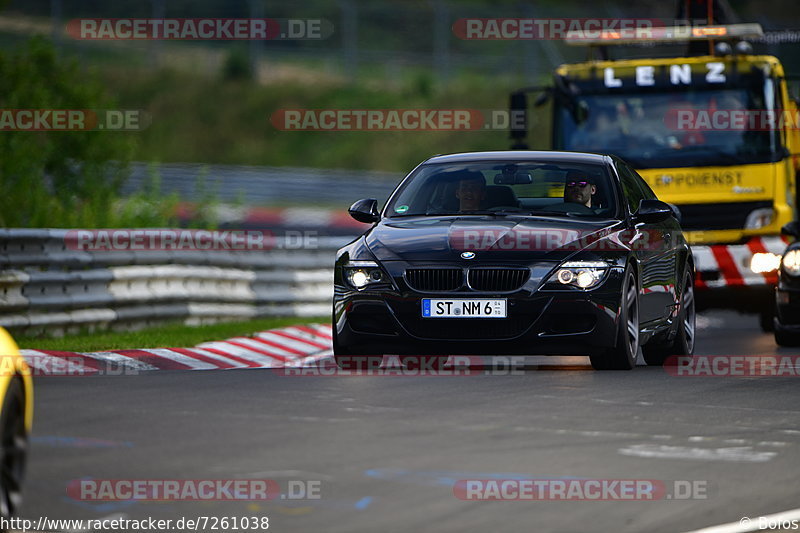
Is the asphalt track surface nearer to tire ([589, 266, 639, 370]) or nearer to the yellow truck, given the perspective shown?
tire ([589, 266, 639, 370])

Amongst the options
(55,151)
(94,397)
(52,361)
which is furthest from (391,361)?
(55,151)

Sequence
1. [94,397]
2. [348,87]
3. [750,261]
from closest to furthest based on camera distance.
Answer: [94,397] → [750,261] → [348,87]

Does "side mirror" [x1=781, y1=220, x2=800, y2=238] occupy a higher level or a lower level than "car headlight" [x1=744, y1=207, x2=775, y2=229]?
lower

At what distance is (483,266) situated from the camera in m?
11.6

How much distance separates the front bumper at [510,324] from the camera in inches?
455

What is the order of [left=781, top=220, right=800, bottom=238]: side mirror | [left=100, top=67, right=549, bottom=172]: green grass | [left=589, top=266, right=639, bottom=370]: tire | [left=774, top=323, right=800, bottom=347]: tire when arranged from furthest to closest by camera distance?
[left=100, top=67, right=549, bottom=172]: green grass, [left=781, top=220, right=800, bottom=238]: side mirror, [left=774, top=323, right=800, bottom=347]: tire, [left=589, top=266, right=639, bottom=370]: tire

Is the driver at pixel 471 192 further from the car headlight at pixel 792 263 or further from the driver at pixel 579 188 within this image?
the car headlight at pixel 792 263

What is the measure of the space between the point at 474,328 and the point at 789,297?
5.10m

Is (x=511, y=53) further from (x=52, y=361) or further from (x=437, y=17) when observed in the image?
(x=52, y=361)

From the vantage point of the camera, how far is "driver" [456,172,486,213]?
1287cm

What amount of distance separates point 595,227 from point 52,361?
3.94 m

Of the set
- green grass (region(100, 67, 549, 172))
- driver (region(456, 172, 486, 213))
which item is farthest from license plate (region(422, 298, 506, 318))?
green grass (region(100, 67, 549, 172))

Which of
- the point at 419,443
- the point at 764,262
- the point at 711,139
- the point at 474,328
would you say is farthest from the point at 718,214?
the point at 419,443

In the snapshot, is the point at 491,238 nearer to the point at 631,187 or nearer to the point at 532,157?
the point at 532,157
